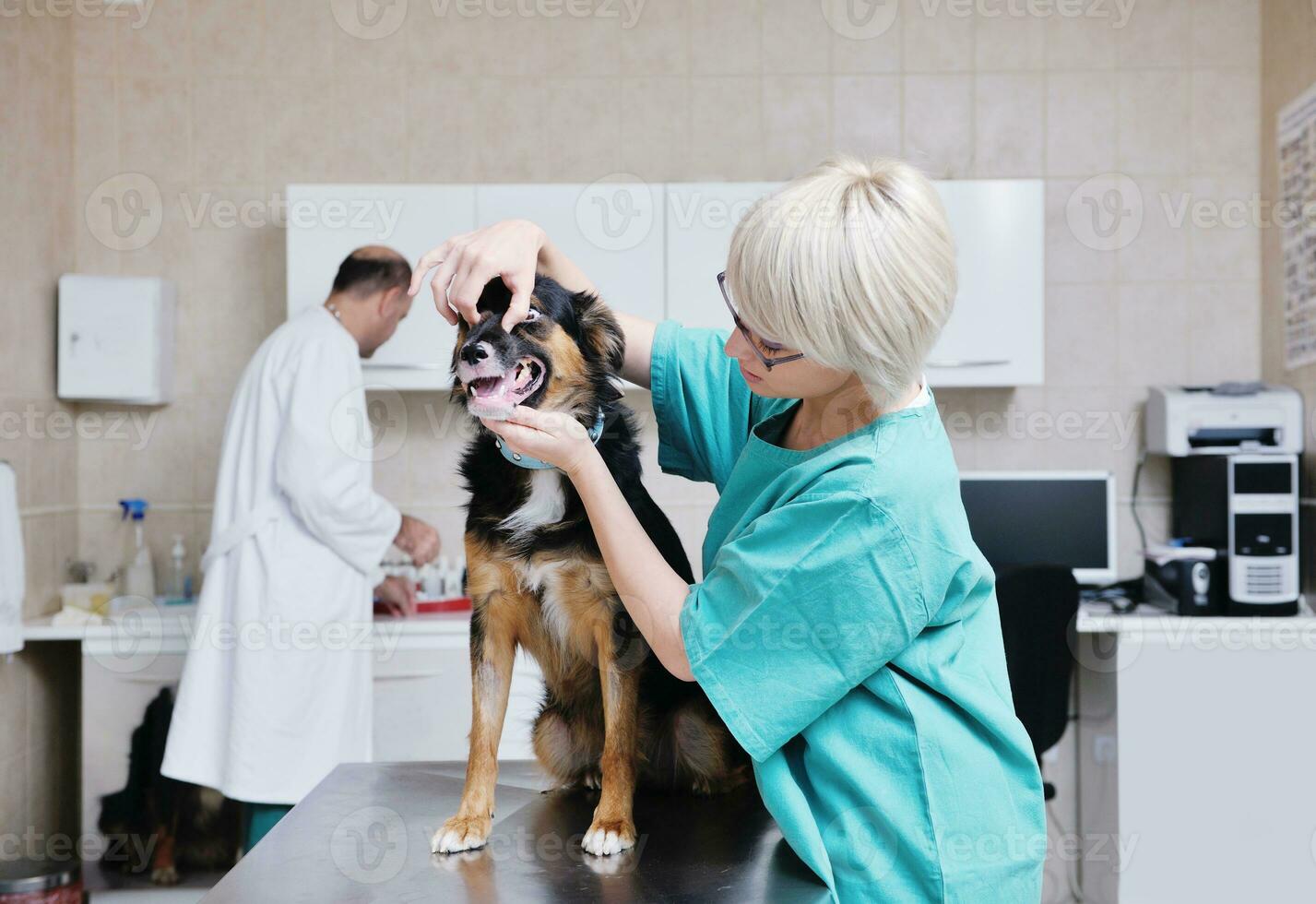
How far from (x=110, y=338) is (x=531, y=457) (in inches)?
114

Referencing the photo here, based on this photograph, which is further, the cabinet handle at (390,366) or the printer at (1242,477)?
the cabinet handle at (390,366)

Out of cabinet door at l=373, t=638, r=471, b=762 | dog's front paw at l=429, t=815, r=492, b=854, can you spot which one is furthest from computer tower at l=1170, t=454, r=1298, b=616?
dog's front paw at l=429, t=815, r=492, b=854

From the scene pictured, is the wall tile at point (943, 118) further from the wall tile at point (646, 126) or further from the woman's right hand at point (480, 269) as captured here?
the woman's right hand at point (480, 269)

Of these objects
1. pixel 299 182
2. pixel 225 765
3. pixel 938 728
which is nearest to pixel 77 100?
pixel 299 182

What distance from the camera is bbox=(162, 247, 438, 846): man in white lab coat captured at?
2586mm

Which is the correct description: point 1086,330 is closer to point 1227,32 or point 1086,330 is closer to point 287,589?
point 1227,32

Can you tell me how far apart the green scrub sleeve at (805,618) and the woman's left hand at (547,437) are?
0.17 metres

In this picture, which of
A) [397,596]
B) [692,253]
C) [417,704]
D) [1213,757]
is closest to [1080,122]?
[692,253]

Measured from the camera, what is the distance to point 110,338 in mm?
3377

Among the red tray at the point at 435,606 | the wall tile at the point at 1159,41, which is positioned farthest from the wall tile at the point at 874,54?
the red tray at the point at 435,606

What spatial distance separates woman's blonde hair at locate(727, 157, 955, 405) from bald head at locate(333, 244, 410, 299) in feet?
7.04

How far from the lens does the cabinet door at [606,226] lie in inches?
125

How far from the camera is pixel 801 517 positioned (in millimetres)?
900

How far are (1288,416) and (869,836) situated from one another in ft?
8.92
